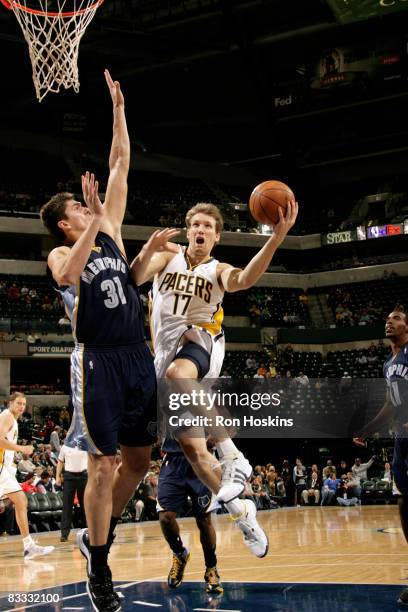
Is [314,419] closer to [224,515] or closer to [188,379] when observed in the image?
[224,515]

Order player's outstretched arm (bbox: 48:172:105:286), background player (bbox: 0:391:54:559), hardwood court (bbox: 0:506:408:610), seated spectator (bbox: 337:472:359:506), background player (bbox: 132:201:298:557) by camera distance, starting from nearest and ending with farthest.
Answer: player's outstretched arm (bbox: 48:172:105:286), background player (bbox: 132:201:298:557), hardwood court (bbox: 0:506:408:610), background player (bbox: 0:391:54:559), seated spectator (bbox: 337:472:359:506)

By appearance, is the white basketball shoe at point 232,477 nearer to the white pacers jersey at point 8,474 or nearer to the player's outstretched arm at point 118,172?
the player's outstretched arm at point 118,172

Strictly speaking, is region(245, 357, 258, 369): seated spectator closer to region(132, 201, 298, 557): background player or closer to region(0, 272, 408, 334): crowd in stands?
region(0, 272, 408, 334): crowd in stands

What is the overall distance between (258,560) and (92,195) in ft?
20.3

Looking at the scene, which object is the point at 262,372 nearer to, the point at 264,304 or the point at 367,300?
the point at 264,304

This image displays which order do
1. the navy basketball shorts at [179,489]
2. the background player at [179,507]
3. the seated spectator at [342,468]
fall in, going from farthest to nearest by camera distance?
the seated spectator at [342,468] < the navy basketball shorts at [179,489] < the background player at [179,507]

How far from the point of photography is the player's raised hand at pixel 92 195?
4.62 meters

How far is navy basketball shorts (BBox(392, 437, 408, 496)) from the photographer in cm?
670

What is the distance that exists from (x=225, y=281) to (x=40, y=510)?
32.2 ft

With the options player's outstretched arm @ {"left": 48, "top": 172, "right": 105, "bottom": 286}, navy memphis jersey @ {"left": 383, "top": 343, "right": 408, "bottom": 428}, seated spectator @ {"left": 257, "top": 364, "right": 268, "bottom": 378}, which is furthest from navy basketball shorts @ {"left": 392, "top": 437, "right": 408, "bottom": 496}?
seated spectator @ {"left": 257, "top": 364, "right": 268, "bottom": 378}

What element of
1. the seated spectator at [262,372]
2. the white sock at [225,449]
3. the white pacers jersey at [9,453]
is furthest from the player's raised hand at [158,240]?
the seated spectator at [262,372]

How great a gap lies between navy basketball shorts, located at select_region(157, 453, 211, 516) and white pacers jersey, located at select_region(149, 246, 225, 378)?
60.8 inches

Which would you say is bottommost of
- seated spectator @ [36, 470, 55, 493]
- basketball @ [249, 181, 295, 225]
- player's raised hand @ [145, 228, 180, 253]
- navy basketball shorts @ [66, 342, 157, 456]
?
seated spectator @ [36, 470, 55, 493]

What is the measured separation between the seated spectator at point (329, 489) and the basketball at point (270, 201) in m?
16.4
